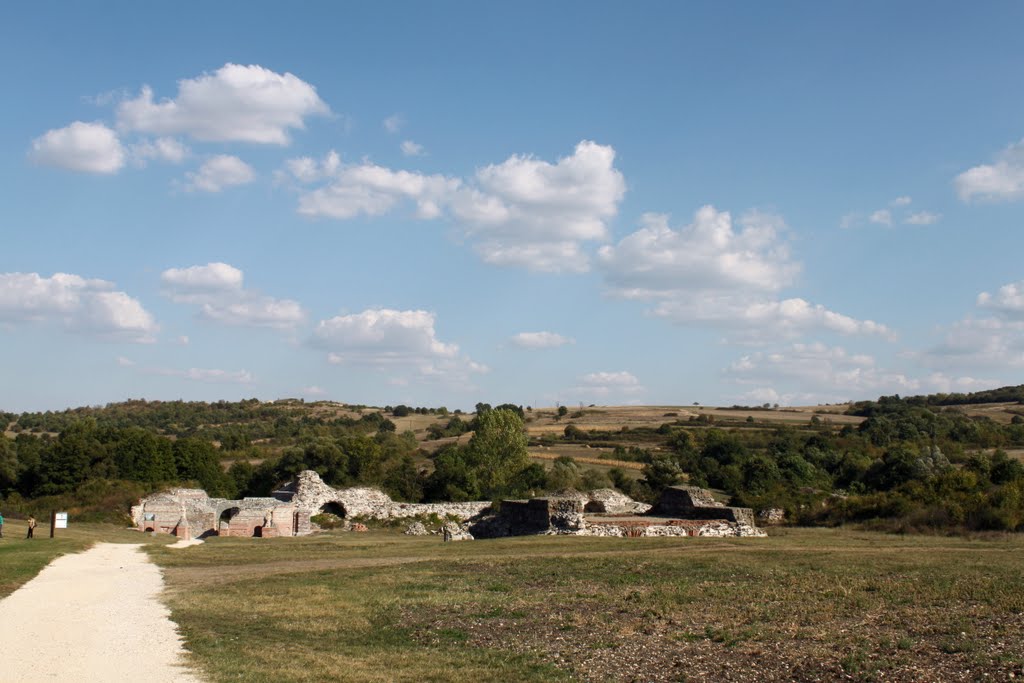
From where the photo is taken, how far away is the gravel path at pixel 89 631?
8984 mm

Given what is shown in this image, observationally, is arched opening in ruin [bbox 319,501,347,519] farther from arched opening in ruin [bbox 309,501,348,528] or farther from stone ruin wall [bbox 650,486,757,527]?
stone ruin wall [bbox 650,486,757,527]

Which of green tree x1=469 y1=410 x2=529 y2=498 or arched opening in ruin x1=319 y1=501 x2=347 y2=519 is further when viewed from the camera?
green tree x1=469 y1=410 x2=529 y2=498

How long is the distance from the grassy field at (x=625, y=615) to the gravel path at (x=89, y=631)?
48cm

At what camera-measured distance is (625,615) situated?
12141 mm

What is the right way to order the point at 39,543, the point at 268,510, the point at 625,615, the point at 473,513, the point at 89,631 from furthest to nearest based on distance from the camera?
the point at 473,513, the point at 268,510, the point at 39,543, the point at 625,615, the point at 89,631

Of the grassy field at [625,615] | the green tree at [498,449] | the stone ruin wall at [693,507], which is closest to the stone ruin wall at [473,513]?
the stone ruin wall at [693,507]

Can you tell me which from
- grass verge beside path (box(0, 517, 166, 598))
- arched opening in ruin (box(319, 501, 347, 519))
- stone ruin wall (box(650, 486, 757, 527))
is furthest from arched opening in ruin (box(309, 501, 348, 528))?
stone ruin wall (box(650, 486, 757, 527))

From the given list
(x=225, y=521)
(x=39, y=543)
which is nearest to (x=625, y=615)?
(x=39, y=543)

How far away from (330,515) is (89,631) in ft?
85.7

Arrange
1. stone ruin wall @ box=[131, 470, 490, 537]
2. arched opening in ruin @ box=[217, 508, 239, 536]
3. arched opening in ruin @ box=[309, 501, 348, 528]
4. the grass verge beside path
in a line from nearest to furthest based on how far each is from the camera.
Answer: the grass verge beside path < stone ruin wall @ box=[131, 470, 490, 537] < arched opening in ruin @ box=[217, 508, 239, 536] < arched opening in ruin @ box=[309, 501, 348, 528]

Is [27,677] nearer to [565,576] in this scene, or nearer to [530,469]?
[565,576]

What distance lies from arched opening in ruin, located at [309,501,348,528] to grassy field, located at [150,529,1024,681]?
598 inches

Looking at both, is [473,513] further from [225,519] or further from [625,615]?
[625,615]

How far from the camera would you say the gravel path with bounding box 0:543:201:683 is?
8.98 m
